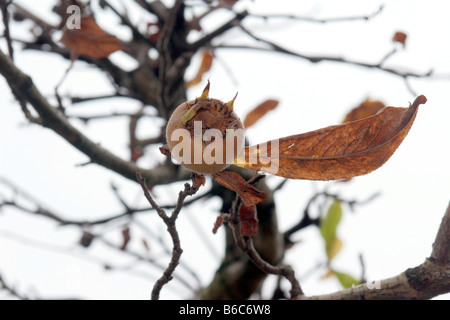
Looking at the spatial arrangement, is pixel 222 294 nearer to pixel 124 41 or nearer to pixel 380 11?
pixel 380 11

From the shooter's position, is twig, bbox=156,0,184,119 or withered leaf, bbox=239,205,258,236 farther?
twig, bbox=156,0,184,119

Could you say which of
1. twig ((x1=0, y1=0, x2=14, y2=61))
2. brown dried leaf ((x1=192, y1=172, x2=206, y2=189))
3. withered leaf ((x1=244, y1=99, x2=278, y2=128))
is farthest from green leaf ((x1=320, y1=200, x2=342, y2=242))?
twig ((x1=0, y1=0, x2=14, y2=61))

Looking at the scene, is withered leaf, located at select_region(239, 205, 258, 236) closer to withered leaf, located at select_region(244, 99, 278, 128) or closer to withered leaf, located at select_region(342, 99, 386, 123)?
withered leaf, located at select_region(244, 99, 278, 128)

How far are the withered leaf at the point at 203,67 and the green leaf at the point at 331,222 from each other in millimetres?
910

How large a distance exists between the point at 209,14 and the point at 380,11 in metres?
0.76

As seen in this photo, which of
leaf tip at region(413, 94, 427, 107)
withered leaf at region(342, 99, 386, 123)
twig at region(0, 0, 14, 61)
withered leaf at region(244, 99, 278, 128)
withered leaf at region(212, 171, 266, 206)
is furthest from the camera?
withered leaf at region(342, 99, 386, 123)

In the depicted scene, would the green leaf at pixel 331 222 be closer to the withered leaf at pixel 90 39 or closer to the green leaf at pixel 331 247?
the green leaf at pixel 331 247

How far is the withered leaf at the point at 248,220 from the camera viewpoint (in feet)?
2.96

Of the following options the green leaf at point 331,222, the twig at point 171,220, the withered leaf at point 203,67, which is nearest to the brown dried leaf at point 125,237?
the withered leaf at point 203,67

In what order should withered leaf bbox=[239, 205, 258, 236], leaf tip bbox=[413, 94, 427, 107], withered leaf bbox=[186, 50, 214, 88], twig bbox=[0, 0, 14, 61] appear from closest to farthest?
leaf tip bbox=[413, 94, 427, 107]
withered leaf bbox=[239, 205, 258, 236]
twig bbox=[0, 0, 14, 61]
withered leaf bbox=[186, 50, 214, 88]

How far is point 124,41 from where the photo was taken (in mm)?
2115

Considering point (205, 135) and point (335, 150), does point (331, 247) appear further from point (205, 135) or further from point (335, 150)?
point (205, 135)

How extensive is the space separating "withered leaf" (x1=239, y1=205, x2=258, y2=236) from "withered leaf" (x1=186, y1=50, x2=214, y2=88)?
4.17 ft

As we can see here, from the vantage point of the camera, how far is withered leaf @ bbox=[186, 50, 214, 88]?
2047 millimetres
